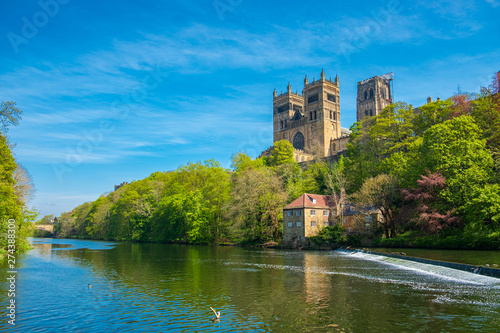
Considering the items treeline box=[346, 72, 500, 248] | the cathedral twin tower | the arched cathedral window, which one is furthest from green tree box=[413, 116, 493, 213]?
the arched cathedral window

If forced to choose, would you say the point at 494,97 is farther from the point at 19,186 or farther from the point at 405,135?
the point at 19,186

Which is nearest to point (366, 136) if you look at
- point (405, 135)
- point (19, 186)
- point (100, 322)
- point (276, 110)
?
point (405, 135)

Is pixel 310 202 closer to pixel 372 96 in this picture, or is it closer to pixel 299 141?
pixel 299 141

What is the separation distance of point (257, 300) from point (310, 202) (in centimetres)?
3729

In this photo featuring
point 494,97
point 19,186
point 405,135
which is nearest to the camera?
point 19,186

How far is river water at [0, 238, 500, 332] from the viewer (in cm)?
1383

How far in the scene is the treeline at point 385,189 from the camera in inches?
1559

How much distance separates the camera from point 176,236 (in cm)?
7400

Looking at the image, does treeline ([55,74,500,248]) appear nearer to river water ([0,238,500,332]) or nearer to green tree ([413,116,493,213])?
green tree ([413,116,493,213])

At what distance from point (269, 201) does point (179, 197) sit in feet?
73.3

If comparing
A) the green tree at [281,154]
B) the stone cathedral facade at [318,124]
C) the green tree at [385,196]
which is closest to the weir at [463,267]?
the green tree at [385,196]

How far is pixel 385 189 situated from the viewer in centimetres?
4841

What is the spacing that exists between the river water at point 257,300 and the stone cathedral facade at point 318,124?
8866 cm

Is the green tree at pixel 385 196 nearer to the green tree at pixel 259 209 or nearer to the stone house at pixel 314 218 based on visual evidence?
the stone house at pixel 314 218
